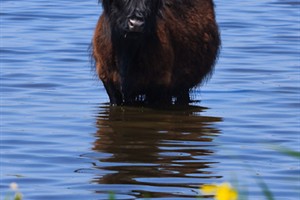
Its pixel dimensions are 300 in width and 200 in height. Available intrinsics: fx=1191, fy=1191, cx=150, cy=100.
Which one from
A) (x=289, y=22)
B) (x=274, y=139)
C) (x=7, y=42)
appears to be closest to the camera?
(x=274, y=139)

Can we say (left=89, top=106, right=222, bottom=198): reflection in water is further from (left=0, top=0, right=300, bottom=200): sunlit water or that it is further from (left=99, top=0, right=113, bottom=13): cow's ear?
(left=99, top=0, right=113, bottom=13): cow's ear

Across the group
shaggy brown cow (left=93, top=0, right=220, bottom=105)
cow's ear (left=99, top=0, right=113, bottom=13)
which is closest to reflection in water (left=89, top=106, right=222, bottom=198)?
shaggy brown cow (left=93, top=0, right=220, bottom=105)

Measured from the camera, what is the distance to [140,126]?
11.2 meters

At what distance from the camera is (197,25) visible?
476 inches

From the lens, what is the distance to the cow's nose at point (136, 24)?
11102 millimetres

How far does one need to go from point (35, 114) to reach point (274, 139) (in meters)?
2.50

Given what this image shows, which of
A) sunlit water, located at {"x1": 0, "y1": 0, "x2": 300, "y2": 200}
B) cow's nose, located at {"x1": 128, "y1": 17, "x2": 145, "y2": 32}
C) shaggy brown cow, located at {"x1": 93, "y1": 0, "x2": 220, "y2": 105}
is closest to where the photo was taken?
sunlit water, located at {"x1": 0, "y1": 0, "x2": 300, "y2": 200}

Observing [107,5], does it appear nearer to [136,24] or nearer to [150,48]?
[136,24]

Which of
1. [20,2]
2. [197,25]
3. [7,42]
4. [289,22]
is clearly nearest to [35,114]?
[197,25]

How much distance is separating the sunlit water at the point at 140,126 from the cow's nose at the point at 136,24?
0.91m

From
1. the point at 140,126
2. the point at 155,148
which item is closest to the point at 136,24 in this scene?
the point at 140,126

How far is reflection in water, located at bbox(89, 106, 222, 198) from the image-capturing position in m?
8.71

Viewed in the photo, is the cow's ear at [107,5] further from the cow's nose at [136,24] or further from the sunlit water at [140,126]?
the sunlit water at [140,126]

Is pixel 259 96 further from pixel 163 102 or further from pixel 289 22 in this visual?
pixel 289 22
